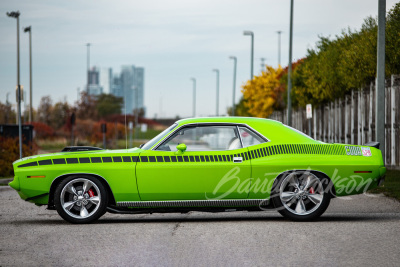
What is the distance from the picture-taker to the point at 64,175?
10.3 m

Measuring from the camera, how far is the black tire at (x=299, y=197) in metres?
10.2

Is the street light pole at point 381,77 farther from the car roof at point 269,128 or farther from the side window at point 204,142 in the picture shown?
the side window at point 204,142

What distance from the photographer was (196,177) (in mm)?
10188

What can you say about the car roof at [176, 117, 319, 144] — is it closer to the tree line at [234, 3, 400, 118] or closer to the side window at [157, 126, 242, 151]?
the side window at [157, 126, 242, 151]

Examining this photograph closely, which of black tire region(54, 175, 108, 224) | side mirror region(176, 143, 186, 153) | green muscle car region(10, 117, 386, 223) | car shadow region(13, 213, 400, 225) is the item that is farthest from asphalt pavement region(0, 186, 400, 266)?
side mirror region(176, 143, 186, 153)

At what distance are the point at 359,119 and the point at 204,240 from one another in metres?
21.2

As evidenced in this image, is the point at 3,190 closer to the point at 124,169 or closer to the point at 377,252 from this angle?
the point at 124,169

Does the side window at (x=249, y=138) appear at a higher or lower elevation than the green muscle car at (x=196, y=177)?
higher

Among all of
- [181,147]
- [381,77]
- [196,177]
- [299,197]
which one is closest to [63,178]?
[181,147]

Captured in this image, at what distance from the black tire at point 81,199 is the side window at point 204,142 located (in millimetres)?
1010

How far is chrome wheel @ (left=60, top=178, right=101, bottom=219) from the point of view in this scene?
10195mm

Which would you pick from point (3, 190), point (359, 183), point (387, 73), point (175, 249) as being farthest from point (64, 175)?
point (387, 73)

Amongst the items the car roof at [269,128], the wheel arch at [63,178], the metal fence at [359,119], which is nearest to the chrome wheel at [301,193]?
the car roof at [269,128]

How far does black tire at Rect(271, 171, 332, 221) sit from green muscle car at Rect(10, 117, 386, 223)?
0.01 metres
